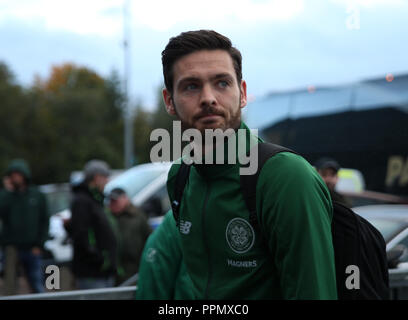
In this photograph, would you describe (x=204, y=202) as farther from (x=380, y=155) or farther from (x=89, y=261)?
(x=380, y=155)

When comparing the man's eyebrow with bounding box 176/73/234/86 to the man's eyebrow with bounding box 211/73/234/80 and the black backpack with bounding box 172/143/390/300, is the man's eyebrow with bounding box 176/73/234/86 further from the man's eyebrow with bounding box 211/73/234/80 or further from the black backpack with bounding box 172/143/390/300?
the black backpack with bounding box 172/143/390/300

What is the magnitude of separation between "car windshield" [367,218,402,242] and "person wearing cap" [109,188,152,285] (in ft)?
12.8

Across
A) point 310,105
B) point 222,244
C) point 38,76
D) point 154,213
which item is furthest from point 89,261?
point 38,76

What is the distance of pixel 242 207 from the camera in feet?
5.89

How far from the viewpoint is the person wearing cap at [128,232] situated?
699 centimetres

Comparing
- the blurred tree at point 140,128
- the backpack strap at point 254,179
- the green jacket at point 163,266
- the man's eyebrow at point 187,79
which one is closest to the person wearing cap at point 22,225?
the green jacket at point 163,266

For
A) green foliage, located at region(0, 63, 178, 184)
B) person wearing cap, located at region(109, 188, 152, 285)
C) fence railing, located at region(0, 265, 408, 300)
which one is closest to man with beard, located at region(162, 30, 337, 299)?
fence railing, located at region(0, 265, 408, 300)

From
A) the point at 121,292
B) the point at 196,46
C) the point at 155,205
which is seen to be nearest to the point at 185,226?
the point at 196,46

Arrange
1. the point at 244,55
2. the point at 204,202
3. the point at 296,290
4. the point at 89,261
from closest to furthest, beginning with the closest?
the point at 296,290 → the point at 204,202 → the point at 244,55 → the point at 89,261

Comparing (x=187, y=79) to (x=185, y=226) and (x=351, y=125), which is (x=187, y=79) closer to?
(x=185, y=226)

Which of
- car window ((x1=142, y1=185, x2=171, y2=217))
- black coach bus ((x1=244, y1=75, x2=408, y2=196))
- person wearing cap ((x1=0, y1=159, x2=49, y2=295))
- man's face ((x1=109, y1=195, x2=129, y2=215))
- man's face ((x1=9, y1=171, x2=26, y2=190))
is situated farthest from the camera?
car window ((x1=142, y1=185, x2=171, y2=217))

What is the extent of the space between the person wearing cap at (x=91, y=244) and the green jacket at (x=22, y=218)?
4.75 feet

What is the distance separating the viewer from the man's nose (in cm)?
183
